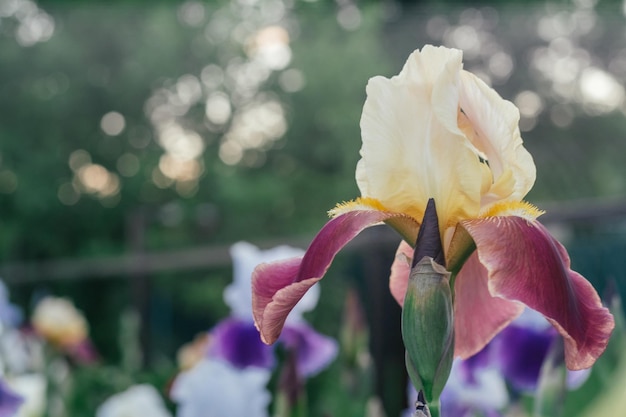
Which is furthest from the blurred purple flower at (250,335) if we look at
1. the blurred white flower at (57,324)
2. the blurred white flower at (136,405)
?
the blurred white flower at (57,324)

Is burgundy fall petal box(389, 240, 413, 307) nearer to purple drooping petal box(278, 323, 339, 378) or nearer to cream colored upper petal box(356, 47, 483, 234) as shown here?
cream colored upper petal box(356, 47, 483, 234)

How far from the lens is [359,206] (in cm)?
56

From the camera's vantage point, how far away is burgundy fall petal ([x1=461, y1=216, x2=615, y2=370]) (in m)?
0.47

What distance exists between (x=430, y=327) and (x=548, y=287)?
8cm

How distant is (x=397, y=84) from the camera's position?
0.55 meters

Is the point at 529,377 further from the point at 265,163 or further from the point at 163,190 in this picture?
the point at 163,190

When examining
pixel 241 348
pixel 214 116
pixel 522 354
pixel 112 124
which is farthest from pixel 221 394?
pixel 112 124

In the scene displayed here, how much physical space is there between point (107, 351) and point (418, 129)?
10.1 m

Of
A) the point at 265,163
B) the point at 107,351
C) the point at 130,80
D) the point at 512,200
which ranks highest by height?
the point at 130,80

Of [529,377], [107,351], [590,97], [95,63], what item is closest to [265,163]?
[95,63]

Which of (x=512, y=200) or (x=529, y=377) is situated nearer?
(x=512, y=200)

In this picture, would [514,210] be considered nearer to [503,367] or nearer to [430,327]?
[430,327]

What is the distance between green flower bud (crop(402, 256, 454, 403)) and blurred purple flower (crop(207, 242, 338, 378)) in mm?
526

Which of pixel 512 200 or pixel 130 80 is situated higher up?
pixel 130 80
